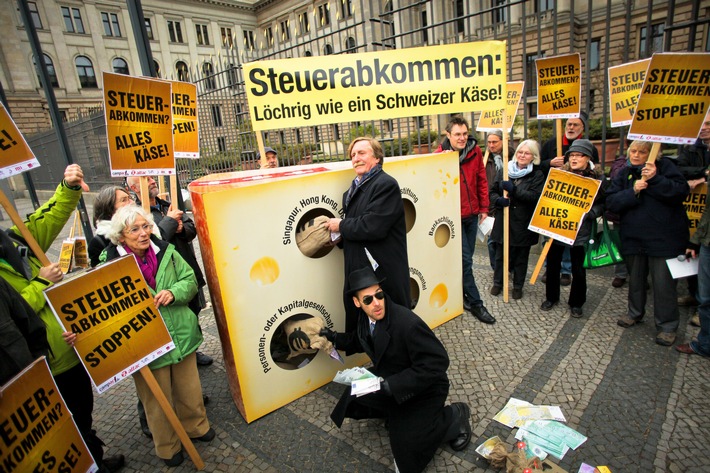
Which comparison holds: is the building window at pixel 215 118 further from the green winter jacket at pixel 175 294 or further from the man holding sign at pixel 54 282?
the green winter jacket at pixel 175 294

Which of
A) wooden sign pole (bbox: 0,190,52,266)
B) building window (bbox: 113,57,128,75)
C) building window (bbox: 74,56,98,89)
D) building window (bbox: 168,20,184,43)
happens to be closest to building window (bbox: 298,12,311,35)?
building window (bbox: 168,20,184,43)

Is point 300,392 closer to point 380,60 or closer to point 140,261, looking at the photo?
point 140,261

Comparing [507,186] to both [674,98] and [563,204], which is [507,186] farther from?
[674,98]

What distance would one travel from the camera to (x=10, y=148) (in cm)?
250

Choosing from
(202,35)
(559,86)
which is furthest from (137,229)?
(202,35)

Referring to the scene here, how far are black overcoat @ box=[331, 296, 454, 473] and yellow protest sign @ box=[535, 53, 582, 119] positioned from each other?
3.46 m

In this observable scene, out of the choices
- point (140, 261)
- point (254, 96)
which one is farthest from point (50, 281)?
point (254, 96)

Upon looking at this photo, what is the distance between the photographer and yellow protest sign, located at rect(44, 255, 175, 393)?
2.25 metres

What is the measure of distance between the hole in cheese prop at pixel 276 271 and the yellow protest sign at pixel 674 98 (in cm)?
187

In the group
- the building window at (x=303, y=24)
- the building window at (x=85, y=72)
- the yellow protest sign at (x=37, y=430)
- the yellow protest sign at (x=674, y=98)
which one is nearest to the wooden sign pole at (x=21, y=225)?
the yellow protest sign at (x=37, y=430)

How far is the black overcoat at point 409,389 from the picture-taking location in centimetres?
246

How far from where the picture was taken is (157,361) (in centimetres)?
268

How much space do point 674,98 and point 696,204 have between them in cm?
132

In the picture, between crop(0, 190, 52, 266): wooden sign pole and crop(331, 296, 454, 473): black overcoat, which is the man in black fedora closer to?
crop(331, 296, 454, 473): black overcoat
